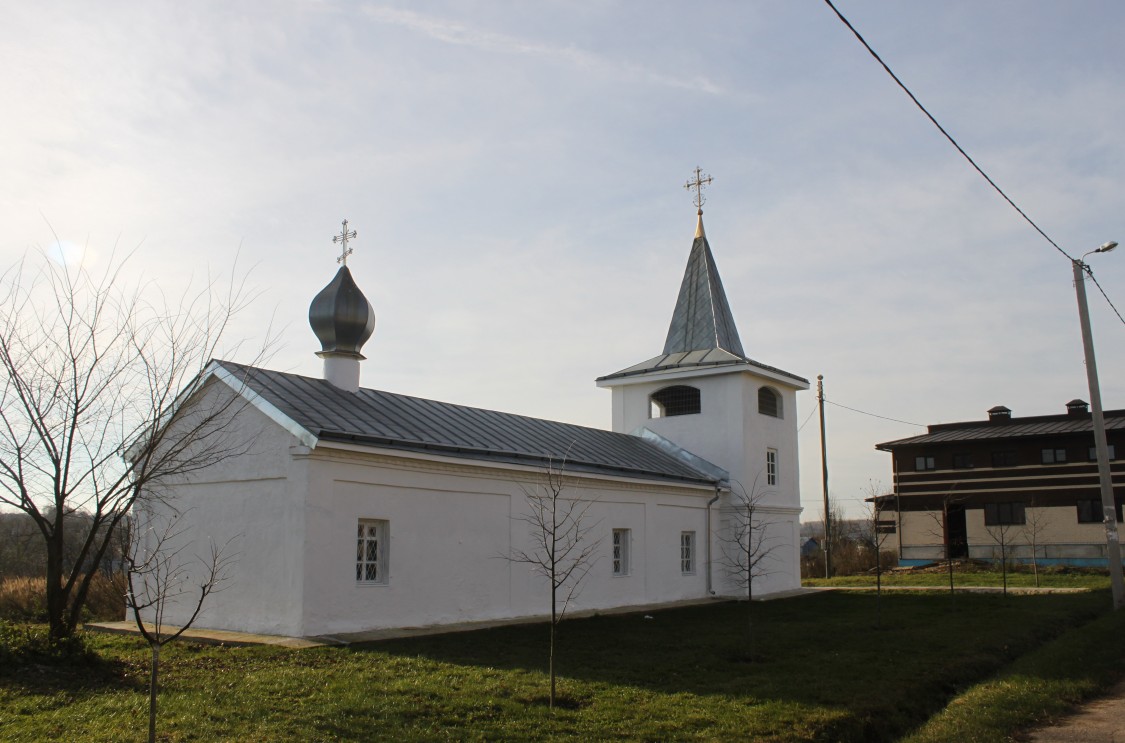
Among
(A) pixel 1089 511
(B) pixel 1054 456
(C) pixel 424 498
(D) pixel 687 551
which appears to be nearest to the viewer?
(C) pixel 424 498

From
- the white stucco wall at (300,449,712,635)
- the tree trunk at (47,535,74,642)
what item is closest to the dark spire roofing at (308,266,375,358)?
the white stucco wall at (300,449,712,635)

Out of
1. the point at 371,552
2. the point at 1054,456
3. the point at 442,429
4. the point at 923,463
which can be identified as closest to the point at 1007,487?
the point at 1054,456

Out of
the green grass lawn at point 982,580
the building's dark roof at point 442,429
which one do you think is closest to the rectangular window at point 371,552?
the building's dark roof at point 442,429

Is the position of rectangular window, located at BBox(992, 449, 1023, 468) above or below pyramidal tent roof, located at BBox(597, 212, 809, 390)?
below

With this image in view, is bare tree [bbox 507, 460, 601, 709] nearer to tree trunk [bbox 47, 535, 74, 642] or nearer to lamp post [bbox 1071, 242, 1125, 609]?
tree trunk [bbox 47, 535, 74, 642]

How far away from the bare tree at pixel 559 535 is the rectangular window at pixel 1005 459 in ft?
86.3

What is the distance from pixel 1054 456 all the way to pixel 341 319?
31.7m

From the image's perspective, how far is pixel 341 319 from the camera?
17.9 meters

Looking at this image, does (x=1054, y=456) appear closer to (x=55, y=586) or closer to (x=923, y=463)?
(x=923, y=463)

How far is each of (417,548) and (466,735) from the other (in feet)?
25.7

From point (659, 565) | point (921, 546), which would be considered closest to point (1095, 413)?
point (659, 565)

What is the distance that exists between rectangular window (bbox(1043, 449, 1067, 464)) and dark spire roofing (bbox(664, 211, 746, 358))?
1780 cm

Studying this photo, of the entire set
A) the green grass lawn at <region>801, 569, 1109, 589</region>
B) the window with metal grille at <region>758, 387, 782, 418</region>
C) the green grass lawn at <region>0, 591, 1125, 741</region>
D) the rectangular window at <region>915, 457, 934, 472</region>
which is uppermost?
the window with metal grille at <region>758, 387, 782, 418</region>

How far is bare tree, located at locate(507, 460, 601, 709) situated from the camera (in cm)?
1752
